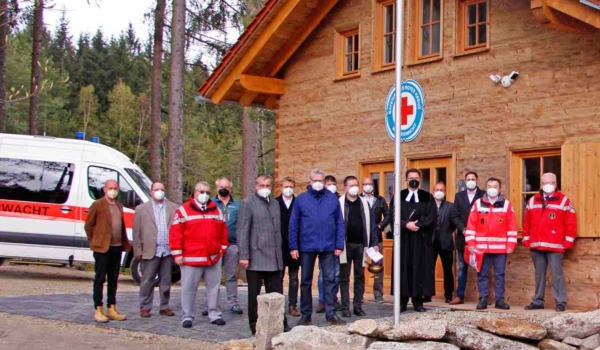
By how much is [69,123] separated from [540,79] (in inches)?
2222

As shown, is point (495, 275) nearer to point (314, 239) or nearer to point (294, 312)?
point (294, 312)

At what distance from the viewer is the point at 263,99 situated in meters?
19.7

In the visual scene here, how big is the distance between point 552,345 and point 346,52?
880cm

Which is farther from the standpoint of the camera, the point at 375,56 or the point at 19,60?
the point at 19,60

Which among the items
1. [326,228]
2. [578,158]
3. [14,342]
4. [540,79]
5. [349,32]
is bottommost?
[14,342]

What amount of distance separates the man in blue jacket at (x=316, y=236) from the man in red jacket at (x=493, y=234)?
248 cm

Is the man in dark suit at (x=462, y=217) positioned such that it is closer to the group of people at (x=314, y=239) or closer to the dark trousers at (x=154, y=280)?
the group of people at (x=314, y=239)

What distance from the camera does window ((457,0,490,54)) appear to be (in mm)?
15523

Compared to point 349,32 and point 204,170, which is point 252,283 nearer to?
point 349,32

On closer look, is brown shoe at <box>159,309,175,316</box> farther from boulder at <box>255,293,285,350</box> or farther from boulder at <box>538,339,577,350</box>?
boulder at <box>538,339,577,350</box>

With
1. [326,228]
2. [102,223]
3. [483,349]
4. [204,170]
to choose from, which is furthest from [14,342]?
[204,170]

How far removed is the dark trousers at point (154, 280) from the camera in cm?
1365

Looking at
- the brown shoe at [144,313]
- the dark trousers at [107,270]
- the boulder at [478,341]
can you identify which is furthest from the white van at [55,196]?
the boulder at [478,341]

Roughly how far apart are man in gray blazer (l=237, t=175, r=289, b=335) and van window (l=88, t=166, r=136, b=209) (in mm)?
8186
